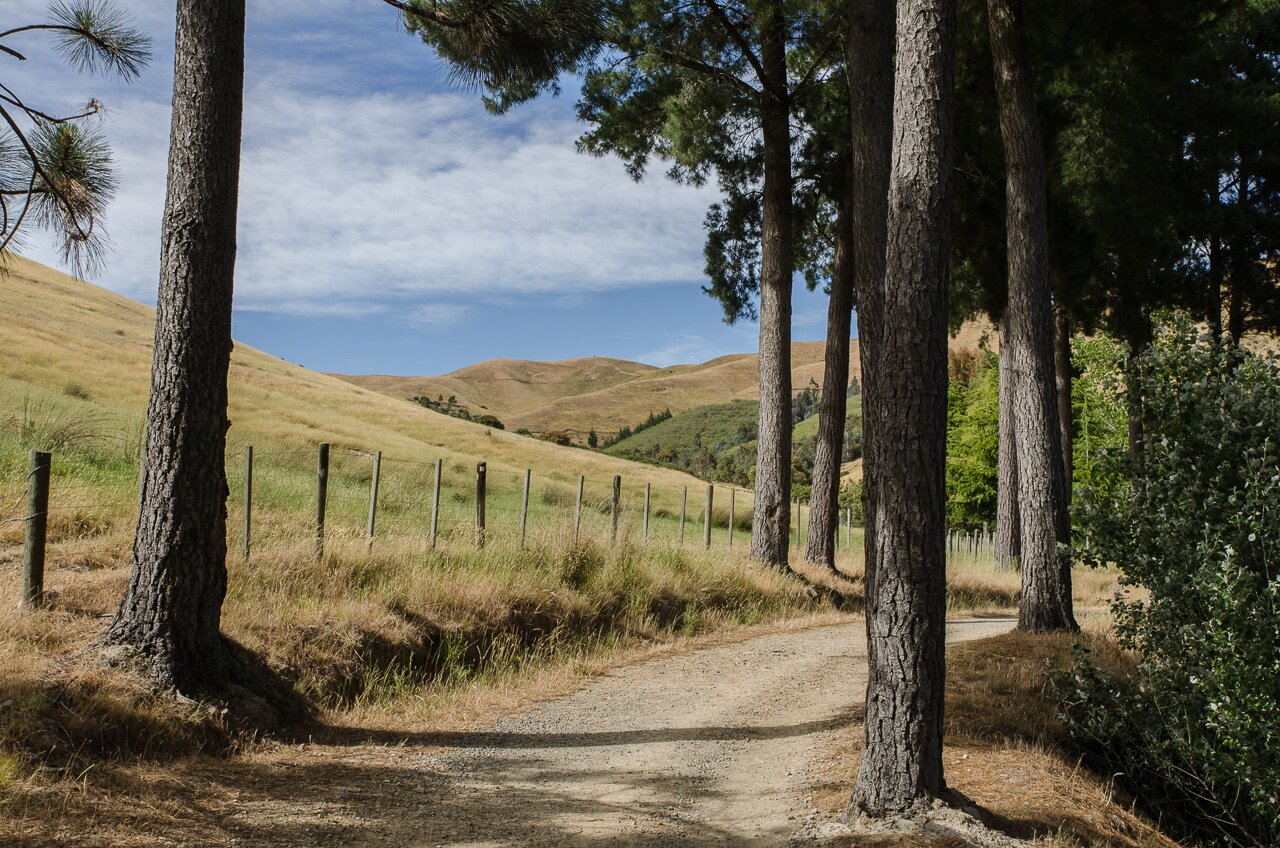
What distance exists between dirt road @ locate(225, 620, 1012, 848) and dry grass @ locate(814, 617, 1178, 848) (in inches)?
22.0

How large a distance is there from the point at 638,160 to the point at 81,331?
35.2 m

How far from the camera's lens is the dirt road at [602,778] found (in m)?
5.69

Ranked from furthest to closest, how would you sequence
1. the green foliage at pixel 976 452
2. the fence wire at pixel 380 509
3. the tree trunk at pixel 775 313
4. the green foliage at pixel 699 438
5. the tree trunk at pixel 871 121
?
the green foliage at pixel 699 438
the green foliage at pixel 976 452
the tree trunk at pixel 775 313
the fence wire at pixel 380 509
the tree trunk at pixel 871 121

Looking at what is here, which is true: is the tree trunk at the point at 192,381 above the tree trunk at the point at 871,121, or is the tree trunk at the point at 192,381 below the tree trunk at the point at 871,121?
below

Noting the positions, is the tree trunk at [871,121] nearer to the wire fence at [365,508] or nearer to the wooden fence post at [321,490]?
the wire fence at [365,508]

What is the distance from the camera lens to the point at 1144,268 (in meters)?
20.0

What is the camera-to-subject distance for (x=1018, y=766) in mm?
6832

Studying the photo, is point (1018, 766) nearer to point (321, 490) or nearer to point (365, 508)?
point (321, 490)

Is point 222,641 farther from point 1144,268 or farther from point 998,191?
point 1144,268

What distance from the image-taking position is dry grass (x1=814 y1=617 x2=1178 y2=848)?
19.5ft

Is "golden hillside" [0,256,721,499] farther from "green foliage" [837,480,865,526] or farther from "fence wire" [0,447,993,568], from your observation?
"green foliage" [837,480,865,526]

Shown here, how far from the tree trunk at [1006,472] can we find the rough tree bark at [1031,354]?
798cm

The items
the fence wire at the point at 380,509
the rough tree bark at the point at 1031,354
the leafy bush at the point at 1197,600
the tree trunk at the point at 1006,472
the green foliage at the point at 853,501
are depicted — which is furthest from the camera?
the green foliage at the point at 853,501

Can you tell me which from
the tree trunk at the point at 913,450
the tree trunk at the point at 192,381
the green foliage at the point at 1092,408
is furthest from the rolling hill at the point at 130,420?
the green foliage at the point at 1092,408
